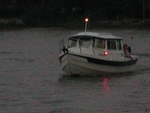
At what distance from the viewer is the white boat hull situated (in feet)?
126

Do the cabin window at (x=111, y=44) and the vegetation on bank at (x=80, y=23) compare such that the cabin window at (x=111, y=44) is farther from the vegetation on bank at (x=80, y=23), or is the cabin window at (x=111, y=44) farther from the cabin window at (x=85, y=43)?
the vegetation on bank at (x=80, y=23)

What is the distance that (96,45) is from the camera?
131 feet

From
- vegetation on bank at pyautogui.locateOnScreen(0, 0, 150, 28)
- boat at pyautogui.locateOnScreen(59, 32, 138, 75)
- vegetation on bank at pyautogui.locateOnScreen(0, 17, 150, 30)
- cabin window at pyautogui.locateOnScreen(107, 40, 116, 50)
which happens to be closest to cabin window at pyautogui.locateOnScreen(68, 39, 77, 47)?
boat at pyautogui.locateOnScreen(59, 32, 138, 75)

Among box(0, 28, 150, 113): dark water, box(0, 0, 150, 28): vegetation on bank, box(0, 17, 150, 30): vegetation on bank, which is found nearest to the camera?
box(0, 28, 150, 113): dark water

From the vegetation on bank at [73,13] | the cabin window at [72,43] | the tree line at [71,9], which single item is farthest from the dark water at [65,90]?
the tree line at [71,9]

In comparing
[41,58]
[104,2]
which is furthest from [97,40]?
[104,2]

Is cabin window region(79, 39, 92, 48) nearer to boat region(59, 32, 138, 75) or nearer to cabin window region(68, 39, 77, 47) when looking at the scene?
boat region(59, 32, 138, 75)

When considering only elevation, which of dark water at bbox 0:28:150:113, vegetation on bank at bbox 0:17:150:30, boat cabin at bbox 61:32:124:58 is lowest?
vegetation on bank at bbox 0:17:150:30

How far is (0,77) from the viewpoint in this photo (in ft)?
132

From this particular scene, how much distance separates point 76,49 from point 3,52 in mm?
23643

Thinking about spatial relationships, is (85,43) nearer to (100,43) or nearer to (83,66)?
(100,43)

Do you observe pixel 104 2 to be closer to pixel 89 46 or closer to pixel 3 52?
pixel 3 52

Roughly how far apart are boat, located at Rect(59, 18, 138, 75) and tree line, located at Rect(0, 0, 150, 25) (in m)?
86.2

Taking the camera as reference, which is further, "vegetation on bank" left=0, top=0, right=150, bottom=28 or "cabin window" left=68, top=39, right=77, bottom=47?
"vegetation on bank" left=0, top=0, right=150, bottom=28
